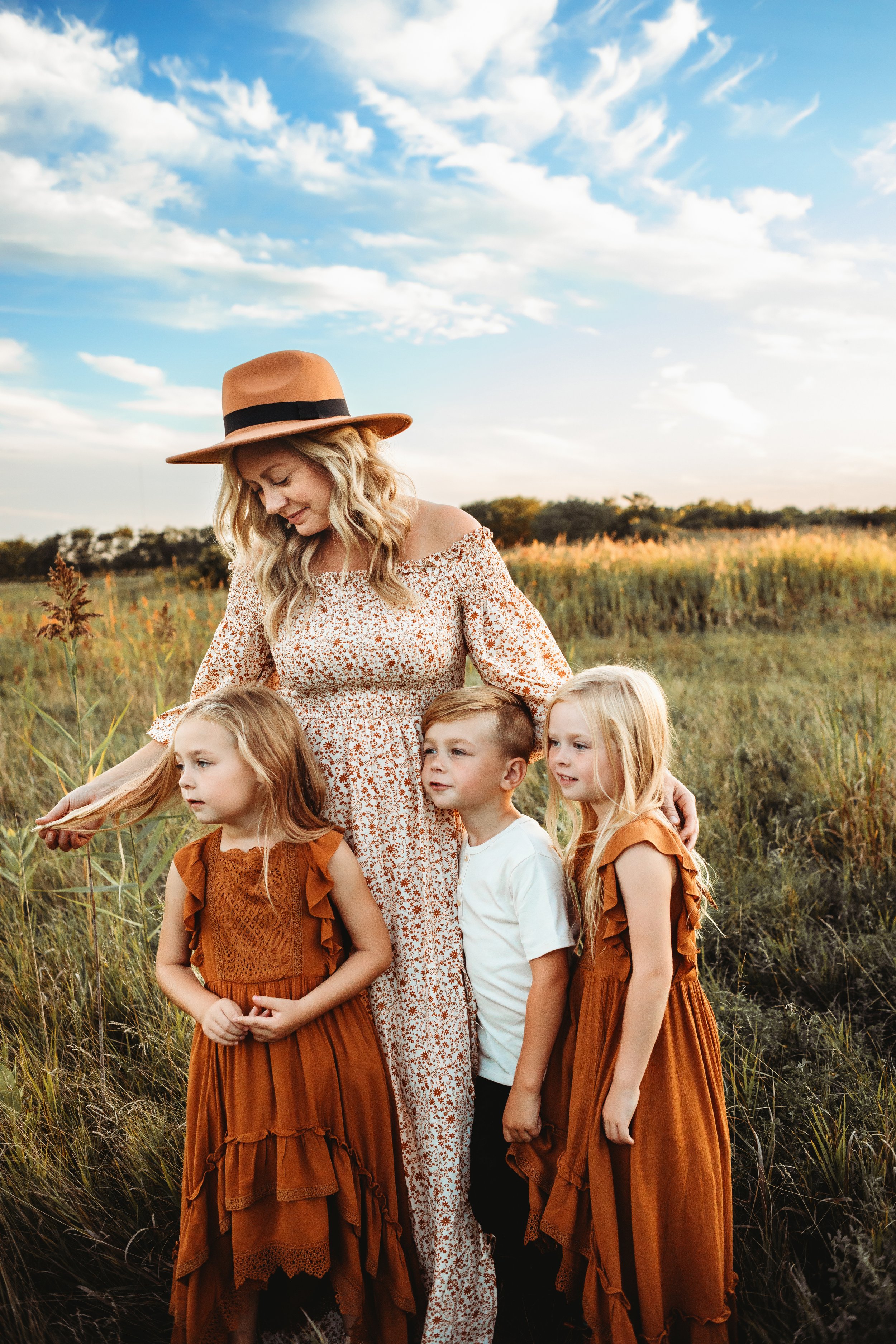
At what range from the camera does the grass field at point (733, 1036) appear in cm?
180

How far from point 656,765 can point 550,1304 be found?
4.33 ft

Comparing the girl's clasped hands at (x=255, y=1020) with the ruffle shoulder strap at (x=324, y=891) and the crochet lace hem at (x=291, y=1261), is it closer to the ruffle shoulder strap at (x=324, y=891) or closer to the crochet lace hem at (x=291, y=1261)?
the ruffle shoulder strap at (x=324, y=891)

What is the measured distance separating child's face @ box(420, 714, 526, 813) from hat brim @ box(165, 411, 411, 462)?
2.47ft

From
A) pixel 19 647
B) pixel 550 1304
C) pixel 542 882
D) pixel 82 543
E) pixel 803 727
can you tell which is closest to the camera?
pixel 542 882

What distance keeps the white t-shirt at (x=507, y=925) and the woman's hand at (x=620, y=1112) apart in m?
0.24

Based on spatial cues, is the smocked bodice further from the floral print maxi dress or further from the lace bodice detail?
the lace bodice detail

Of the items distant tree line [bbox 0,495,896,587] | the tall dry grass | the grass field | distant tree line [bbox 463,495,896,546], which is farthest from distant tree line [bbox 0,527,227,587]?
distant tree line [bbox 463,495,896,546]

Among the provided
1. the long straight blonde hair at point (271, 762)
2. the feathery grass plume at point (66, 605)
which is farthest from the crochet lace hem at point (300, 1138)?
the feathery grass plume at point (66, 605)

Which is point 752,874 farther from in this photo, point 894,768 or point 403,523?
point 403,523

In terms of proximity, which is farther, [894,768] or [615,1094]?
[894,768]

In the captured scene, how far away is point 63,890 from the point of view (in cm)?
229

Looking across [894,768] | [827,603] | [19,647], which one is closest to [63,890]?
[894,768]

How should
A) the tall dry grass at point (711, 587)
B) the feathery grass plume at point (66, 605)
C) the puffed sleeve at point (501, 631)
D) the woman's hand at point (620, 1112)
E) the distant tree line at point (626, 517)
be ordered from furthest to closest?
the distant tree line at point (626, 517), the tall dry grass at point (711, 587), the feathery grass plume at point (66, 605), the puffed sleeve at point (501, 631), the woman's hand at point (620, 1112)

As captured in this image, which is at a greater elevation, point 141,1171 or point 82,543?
point 82,543
